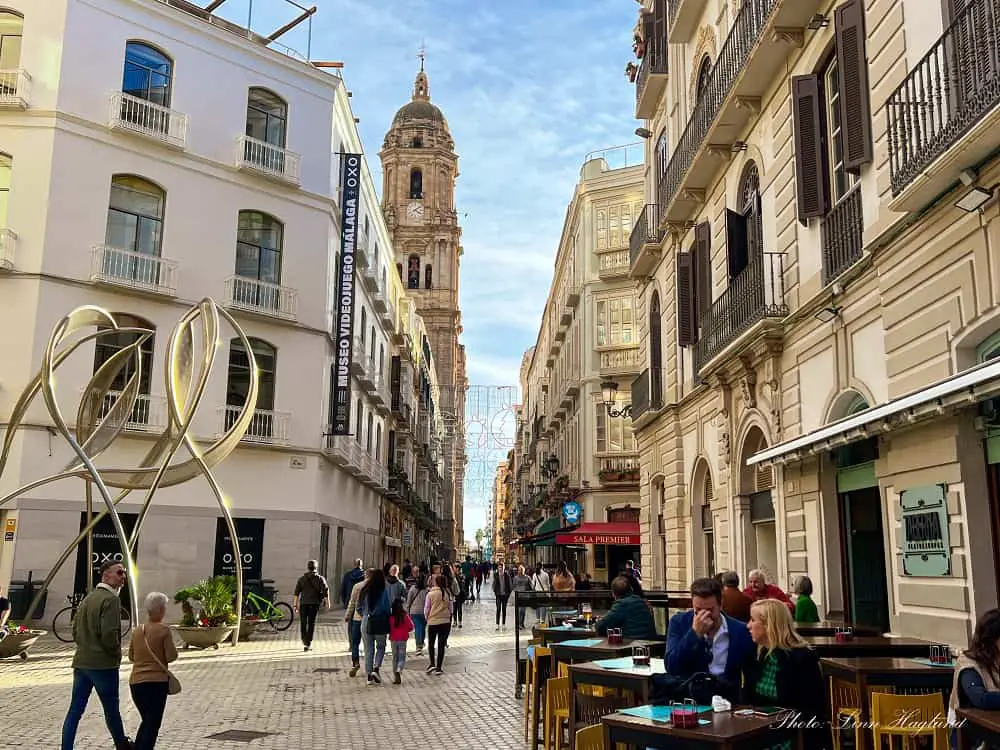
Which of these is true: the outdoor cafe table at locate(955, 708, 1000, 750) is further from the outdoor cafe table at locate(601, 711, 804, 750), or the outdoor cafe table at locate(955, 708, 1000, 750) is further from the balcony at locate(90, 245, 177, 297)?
the balcony at locate(90, 245, 177, 297)

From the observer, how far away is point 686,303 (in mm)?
19125

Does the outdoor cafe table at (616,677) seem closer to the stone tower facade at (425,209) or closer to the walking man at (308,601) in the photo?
the walking man at (308,601)

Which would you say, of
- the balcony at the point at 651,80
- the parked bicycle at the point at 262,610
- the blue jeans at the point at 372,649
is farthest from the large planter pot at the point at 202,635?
the balcony at the point at 651,80

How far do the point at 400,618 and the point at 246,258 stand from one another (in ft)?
53.2

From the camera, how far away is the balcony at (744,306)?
45.0 ft

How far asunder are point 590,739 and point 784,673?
1.37 m

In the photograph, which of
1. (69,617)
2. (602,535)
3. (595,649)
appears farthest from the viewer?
(602,535)

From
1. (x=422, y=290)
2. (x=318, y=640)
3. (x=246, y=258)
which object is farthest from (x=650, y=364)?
(x=422, y=290)

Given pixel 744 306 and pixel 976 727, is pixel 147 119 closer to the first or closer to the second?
pixel 744 306

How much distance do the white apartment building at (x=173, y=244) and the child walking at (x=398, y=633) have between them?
38.4ft

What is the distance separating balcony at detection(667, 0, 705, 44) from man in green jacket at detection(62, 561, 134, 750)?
1670 cm

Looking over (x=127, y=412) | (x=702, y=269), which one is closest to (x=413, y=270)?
(x=127, y=412)

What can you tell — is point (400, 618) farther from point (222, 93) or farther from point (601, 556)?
point (601, 556)

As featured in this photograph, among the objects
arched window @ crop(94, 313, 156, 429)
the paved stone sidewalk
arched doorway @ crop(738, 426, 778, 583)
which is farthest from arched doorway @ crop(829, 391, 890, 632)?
arched window @ crop(94, 313, 156, 429)
